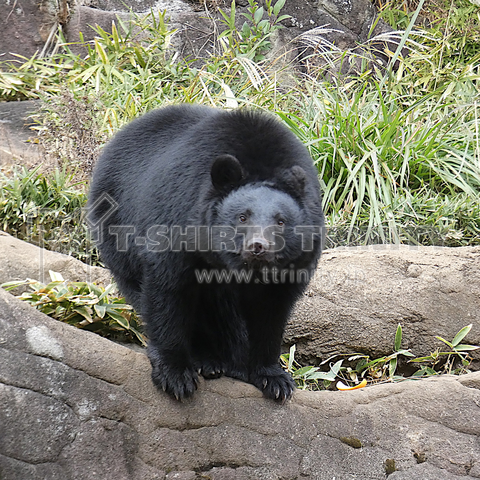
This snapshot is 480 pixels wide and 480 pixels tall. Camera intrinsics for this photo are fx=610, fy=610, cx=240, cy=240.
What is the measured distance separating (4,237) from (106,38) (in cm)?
419

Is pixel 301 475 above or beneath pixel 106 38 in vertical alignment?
beneath

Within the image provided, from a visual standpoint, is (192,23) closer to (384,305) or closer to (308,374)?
(384,305)

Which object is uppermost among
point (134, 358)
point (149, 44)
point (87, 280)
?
point (149, 44)

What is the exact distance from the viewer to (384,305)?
5.15 meters

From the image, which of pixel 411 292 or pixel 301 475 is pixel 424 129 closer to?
pixel 411 292

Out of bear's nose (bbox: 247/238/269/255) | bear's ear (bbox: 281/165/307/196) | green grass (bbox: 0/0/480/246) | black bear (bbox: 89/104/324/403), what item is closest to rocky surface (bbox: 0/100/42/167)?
green grass (bbox: 0/0/480/246)

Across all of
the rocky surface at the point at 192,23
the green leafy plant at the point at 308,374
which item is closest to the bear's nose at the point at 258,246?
the green leafy plant at the point at 308,374

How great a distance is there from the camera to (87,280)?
512 cm

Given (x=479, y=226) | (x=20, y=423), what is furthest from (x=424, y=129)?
(x=20, y=423)

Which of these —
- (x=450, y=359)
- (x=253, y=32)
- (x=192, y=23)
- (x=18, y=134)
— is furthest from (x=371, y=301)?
(x=192, y=23)

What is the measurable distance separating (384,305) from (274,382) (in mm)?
1867

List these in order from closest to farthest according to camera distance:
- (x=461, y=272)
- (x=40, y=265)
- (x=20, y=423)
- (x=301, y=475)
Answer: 1. (x=20, y=423)
2. (x=301, y=475)
3. (x=40, y=265)
4. (x=461, y=272)

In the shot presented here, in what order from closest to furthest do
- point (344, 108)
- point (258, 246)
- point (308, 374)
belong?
point (258, 246) → point (308, 374) → point (344, 108)

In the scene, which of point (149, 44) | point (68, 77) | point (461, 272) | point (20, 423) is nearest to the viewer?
point (20, 423)
